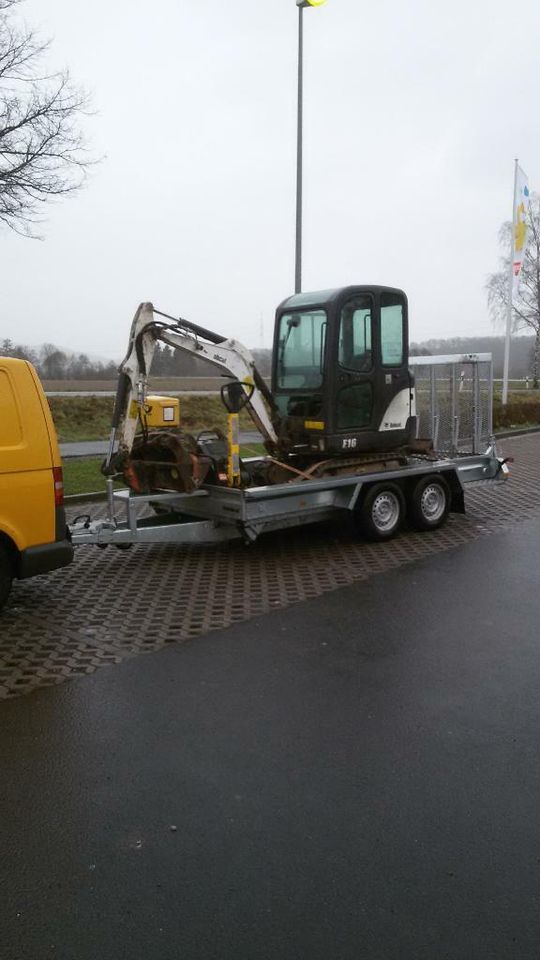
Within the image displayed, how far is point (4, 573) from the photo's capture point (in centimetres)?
638

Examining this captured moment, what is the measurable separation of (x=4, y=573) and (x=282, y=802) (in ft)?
11.6

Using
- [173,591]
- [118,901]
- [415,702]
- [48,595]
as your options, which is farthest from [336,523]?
[118,901]

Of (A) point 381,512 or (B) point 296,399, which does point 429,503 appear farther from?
(B) point 296,399

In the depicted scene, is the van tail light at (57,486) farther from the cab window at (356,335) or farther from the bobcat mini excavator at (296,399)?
the cab window at (356,335)

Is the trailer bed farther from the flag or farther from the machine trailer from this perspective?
the flag

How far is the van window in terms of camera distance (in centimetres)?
617

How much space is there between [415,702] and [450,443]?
7.08 m

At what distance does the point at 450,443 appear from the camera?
11.5 m

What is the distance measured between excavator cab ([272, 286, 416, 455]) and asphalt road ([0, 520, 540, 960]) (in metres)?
3.49

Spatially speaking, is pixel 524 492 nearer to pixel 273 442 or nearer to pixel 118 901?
pixel 273 442

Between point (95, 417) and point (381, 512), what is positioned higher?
point (95, 417)

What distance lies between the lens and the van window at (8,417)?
6172mm

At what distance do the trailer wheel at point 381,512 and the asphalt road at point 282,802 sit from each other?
311cm

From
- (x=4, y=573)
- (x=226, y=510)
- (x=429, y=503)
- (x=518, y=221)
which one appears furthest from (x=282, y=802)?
(x=518, y=221)
